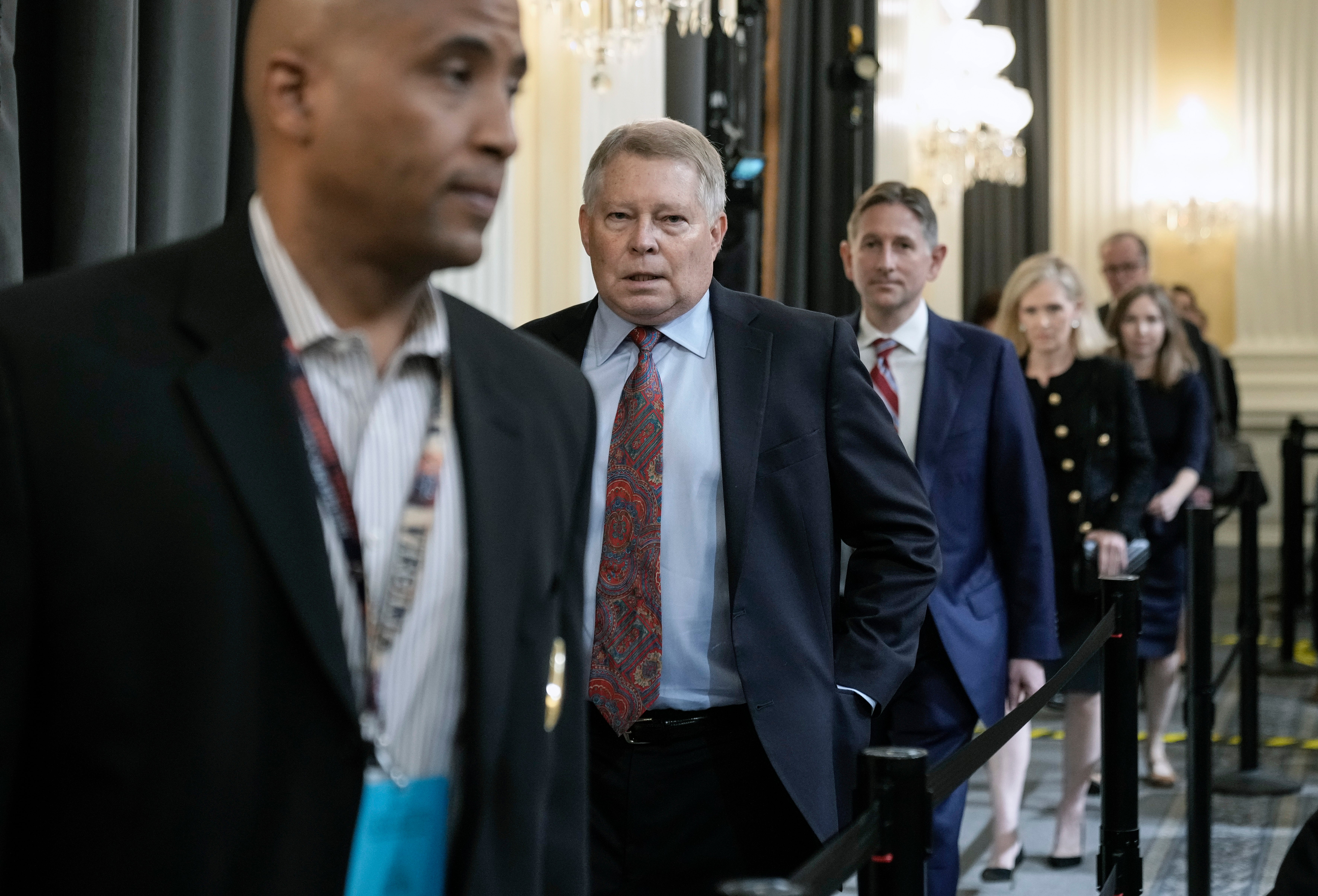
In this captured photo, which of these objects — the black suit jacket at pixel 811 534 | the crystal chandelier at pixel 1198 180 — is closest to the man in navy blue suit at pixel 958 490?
the black suit jacket at pixel 811 534

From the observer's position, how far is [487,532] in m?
1.18

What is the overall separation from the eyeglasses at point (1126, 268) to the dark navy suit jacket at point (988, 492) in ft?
13.9

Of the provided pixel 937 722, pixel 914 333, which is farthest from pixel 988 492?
pixel 937 722

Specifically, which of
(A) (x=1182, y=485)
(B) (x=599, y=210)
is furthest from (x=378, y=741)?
(A) (x=1182, y=485)

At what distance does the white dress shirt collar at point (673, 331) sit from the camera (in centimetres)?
246

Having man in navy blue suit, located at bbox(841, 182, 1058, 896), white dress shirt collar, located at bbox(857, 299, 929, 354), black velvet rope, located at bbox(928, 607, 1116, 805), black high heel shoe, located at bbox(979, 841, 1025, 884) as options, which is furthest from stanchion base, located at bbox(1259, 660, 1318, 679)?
black velvet rope, located at bbox(928, 607, 1116, 805)

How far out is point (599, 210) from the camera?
96.5 inches

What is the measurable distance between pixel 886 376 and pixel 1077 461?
152 cm

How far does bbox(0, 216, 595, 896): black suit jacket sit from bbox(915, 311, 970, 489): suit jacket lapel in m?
2.42

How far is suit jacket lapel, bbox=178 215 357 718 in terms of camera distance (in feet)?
3.49

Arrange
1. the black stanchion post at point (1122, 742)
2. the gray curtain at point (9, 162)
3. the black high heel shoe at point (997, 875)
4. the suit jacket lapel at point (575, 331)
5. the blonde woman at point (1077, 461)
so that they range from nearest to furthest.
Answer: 1. the gray curtain at point (9, 162)
2. the suit jacket lapel at point (575, 331)
3. the black stanchion post at point (1122, 742)
4. the black high heel shoe at point (997, 875)
5. the blonde woman at point (1077, 461)

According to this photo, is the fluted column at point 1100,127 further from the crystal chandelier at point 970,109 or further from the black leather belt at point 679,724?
the black leather belt at point 679,724

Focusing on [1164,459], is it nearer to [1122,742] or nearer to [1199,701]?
[1199,701]

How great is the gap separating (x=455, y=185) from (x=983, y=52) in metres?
8.37
